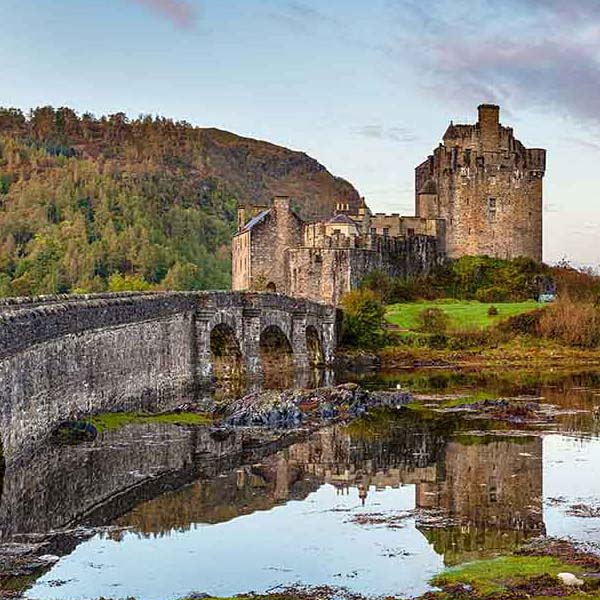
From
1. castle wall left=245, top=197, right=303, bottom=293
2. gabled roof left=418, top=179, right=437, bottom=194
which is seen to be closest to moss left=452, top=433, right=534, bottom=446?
castle wall left=245, top=197, right=303, bottom=293

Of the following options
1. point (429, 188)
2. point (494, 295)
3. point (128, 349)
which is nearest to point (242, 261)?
point (429, 188)

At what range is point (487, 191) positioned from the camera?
61.9 m

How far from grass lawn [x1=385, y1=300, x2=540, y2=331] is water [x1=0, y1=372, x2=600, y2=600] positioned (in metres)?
25.0

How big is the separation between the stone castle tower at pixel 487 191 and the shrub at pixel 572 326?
38.8ft

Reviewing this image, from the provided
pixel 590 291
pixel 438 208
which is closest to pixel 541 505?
pixel 590 291

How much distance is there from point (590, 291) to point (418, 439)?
113 ft

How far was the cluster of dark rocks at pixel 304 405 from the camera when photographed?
26750mm

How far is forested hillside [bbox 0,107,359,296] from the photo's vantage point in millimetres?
88500

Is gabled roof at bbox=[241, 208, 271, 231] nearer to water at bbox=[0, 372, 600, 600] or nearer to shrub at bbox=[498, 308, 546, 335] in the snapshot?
shrub at bbox=[498, 308, 546, 335]

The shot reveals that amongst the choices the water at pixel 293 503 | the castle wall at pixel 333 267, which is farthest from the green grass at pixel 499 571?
the castle wall at pixel 333 267

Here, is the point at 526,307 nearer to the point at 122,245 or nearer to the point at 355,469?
the point at 355,469

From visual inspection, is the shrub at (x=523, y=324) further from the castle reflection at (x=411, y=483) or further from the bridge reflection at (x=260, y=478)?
the bridge reflection at (x=260, y=478)

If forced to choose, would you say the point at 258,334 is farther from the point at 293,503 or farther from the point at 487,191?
the point at 487,191

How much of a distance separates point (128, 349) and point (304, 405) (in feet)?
15.4
